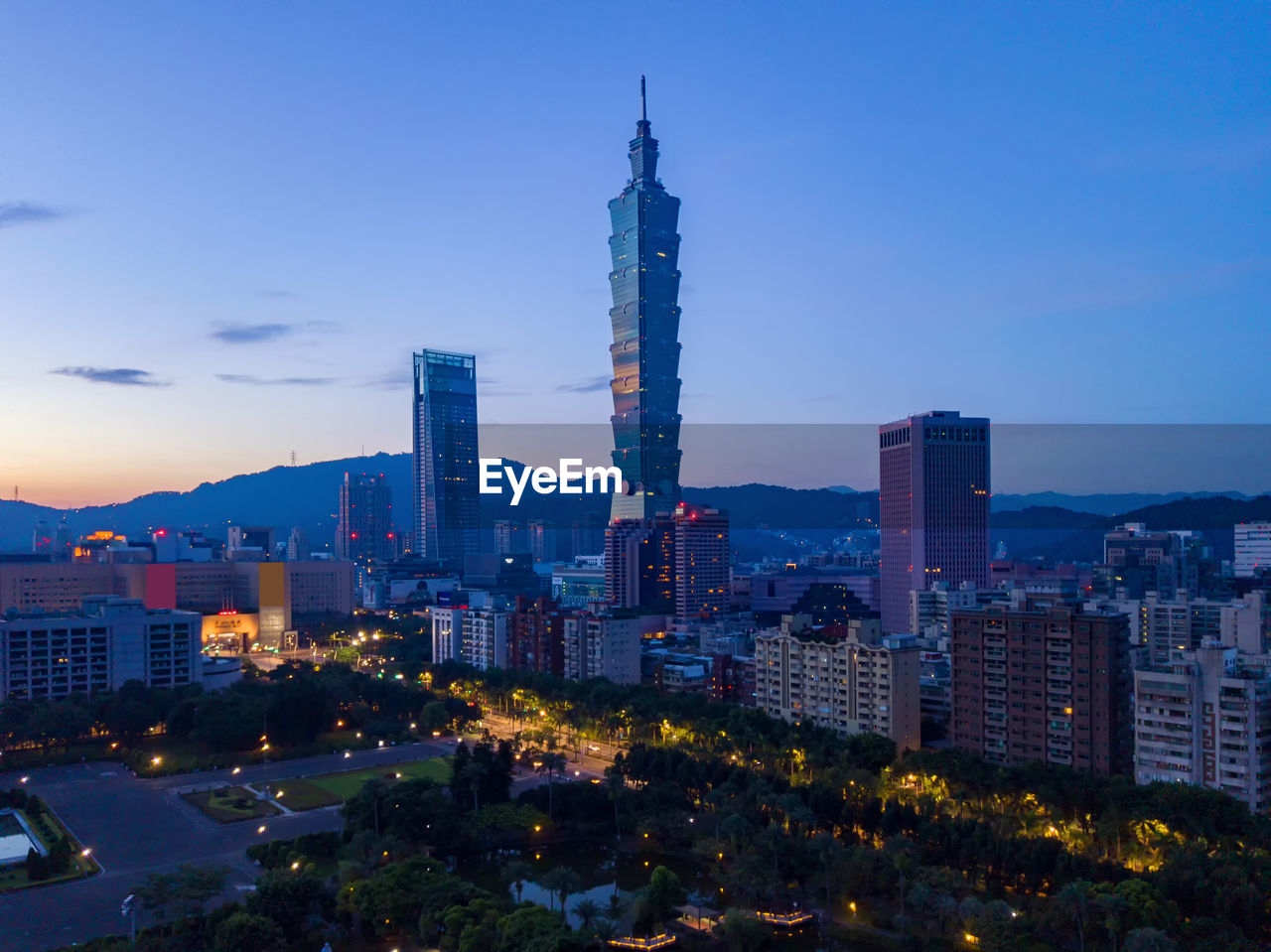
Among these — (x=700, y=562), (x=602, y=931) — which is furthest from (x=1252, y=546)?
(x=602, y=931)

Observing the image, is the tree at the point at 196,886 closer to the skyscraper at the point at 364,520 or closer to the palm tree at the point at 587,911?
the palm tree at the point at 587,911

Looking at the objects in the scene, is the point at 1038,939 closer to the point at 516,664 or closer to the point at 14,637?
the point at 516,664

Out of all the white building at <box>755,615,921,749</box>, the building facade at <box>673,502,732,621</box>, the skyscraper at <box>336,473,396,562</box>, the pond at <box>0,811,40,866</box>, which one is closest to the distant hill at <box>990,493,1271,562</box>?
the building facade at <box>673,502,732,621</box>

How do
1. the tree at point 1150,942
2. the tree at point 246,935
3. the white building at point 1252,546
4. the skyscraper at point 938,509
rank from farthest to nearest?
the white building at point 1252,546
the skyscraper at point 938,509
the tree at point 246,935
the tree at point 1150,942

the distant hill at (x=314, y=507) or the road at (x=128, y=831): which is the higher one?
the distant hill at (x=314, y=507)

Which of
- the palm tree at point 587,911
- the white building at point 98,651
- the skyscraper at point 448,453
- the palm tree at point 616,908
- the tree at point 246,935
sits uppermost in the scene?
the skyscraper at point 448,453

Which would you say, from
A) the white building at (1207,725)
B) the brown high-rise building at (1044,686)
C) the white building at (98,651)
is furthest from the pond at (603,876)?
the white building at (98,651)

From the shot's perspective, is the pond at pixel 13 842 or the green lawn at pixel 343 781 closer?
the pond at pixel 13 842

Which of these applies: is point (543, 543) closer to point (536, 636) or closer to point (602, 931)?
point (536, 636)
